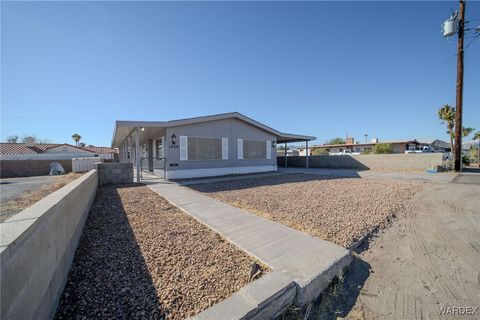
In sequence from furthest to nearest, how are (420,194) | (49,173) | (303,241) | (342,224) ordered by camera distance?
1. (49,173)
2. (420,194)
3. (342,224)
4. (303,241)

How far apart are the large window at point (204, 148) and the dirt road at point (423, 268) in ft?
30.7

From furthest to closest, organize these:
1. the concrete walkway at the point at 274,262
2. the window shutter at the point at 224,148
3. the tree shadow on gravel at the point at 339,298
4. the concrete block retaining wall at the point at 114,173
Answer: the window shutter at the point at 224,148
the concrete block retaining wall at the point at 114,173
the tree shadow on gravel at the point at 339,298
the concrete walkway at the point at 274,262

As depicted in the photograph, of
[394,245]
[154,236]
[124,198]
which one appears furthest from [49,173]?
[394,245]

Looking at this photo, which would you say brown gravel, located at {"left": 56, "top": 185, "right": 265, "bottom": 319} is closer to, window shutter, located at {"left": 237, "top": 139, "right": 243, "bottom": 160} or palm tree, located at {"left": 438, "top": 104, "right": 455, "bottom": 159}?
window shutter, located at {"left": 237, "top": 139, "right": 243, "bottom": 160}

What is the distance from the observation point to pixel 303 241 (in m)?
3.37

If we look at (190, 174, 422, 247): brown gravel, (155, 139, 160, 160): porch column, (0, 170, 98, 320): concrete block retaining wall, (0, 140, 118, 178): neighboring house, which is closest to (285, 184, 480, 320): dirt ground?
(190, 174, 422, 247): brown gravel

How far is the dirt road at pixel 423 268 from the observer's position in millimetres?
2273

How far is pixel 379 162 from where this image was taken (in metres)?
16.9

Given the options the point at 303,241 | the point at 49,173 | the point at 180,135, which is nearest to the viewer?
the point at 303,241

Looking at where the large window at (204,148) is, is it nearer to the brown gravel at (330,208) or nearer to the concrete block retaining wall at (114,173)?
the concrete block retaining wall at (114,173)

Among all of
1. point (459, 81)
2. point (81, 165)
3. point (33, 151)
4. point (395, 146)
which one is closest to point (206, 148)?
point (81, 165)

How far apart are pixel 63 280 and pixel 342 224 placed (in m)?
4.50

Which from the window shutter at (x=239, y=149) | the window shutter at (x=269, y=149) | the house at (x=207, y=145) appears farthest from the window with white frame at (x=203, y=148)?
the window shutter at (x=269, y=149)

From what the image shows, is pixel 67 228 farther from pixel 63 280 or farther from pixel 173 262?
pixel 173 262
